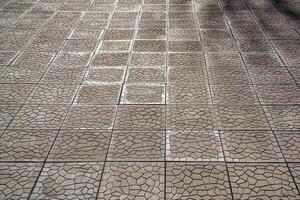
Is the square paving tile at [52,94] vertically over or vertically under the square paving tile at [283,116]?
over

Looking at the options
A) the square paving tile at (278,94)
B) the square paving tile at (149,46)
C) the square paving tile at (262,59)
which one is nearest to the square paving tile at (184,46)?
the square paving tile at (149,46)

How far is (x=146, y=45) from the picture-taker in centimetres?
706

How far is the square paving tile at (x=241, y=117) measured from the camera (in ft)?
15.5

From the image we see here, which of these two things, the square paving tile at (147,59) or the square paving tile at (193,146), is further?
the square paving tile at (147,59)

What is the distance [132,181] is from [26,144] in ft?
5.08

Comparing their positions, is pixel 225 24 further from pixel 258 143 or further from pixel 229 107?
pixel 258 143

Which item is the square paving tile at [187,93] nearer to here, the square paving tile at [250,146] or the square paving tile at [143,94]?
the square paving tile at [143,94]

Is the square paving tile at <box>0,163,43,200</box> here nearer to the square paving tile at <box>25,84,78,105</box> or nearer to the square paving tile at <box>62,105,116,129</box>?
the square paving tile at <box>62,105,116,129</box>

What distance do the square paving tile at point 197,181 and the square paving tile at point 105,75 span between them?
2227 mm

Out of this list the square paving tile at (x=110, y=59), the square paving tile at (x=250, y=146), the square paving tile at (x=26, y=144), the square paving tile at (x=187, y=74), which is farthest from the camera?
the square paving tile at (x=110, y=59)

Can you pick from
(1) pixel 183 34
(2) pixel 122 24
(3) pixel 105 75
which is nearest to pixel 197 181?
(3) pixel 105 75

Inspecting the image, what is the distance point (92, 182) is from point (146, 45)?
379 cm

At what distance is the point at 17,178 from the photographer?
3.99 m

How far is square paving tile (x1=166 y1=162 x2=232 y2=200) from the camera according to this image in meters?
3.73
